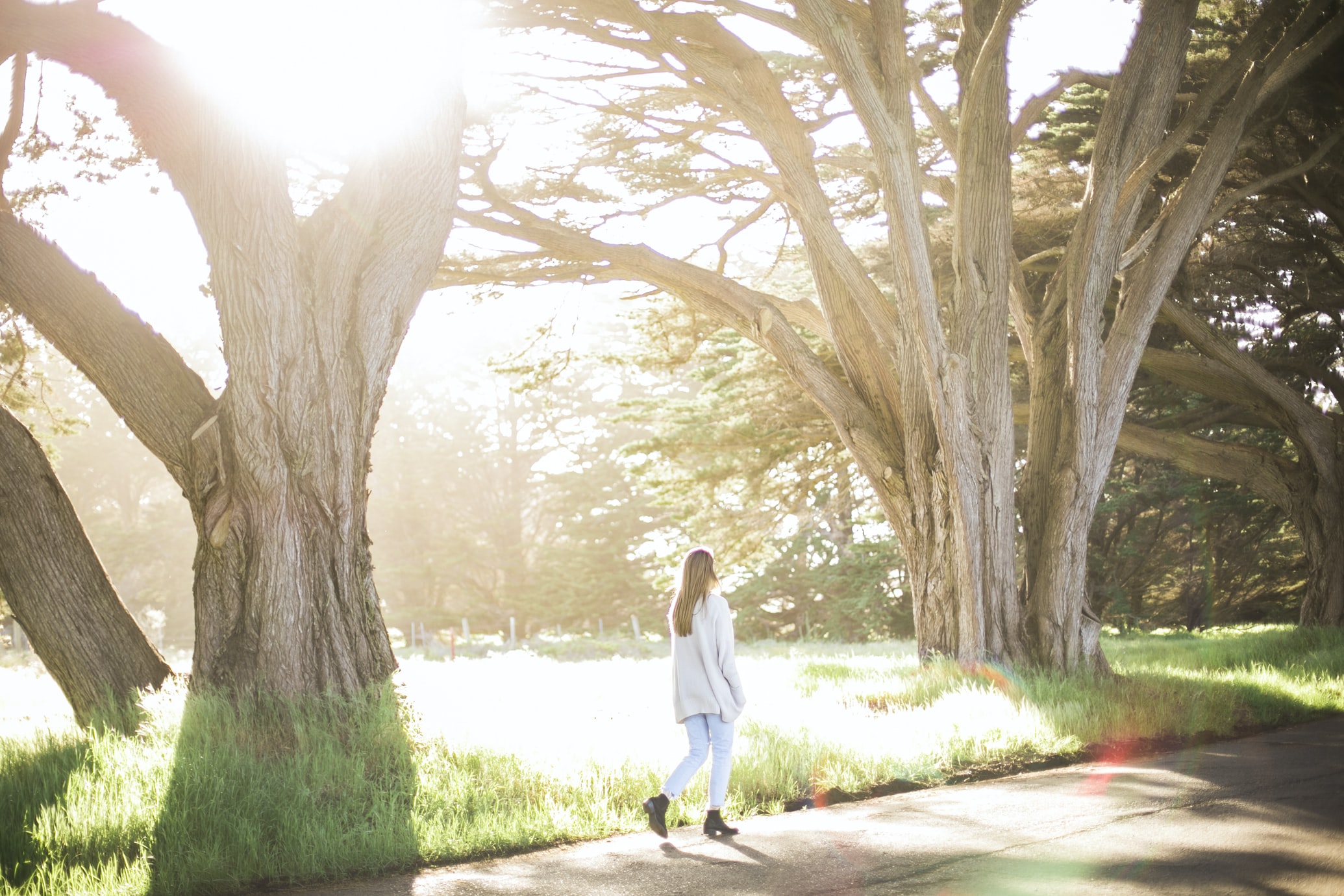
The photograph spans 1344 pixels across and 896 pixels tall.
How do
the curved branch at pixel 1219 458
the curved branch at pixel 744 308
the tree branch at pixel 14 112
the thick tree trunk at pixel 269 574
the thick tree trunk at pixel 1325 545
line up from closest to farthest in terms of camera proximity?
1. the thick tree trunk at pixel 269 574
2. the tree branch at pixel 14 112
3. the curved branch at pixel 744 308
4. the curved branch at pixel 1219 458
5. the thick tree trunk at pixel 1325 545

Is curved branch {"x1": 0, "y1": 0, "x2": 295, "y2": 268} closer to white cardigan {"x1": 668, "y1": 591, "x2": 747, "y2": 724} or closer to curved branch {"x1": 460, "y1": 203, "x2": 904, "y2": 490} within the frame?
white cardigan {"x1": 668, "y1": 591, "x2": 747, "y2": 724}

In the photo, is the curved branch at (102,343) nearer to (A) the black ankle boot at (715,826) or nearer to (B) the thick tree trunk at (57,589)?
(B) the thick tree trunk at (57,589)

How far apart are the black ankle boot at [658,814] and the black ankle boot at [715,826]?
22cm

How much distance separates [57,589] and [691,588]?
4.47 meters

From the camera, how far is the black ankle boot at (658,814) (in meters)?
5.15

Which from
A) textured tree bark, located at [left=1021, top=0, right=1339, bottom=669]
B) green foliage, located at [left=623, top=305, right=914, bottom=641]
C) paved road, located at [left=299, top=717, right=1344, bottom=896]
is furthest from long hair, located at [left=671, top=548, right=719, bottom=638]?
green foliage, located at [left=623, top=305, right=914, bottom=641]

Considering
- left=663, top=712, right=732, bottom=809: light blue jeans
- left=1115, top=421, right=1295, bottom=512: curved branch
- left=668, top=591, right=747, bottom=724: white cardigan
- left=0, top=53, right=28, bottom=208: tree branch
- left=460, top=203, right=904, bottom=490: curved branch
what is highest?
left=0, top=53, right=28, bottom=208: tree branch

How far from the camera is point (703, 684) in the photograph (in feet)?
17.6

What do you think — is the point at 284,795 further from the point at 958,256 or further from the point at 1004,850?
the point at 958,256

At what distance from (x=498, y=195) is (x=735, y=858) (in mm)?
8250

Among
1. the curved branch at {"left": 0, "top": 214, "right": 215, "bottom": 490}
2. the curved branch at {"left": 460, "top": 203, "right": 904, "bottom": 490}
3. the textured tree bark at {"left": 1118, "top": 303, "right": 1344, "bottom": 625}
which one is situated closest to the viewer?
the curved branch at {"left": 0, "top": 214, "right": 215, "bottom": 490}

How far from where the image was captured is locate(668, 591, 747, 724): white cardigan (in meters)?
5.36

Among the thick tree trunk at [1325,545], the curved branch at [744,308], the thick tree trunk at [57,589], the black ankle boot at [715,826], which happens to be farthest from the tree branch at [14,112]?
the thick tree trunk at [1325,545]

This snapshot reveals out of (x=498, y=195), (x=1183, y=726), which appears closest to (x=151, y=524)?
(x=498, y=195)
